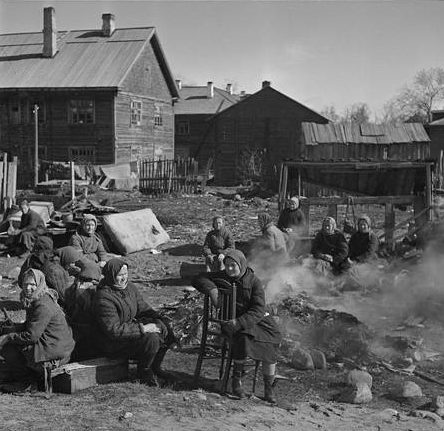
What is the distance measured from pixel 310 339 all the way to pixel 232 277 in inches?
76.5

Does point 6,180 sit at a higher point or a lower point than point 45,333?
higher

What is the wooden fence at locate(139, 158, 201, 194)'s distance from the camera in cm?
2641

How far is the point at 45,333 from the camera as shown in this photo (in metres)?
5.41

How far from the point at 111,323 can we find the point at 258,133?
3330 cm

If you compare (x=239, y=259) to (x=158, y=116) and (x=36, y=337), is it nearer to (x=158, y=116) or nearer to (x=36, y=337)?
(x=36, y=337)

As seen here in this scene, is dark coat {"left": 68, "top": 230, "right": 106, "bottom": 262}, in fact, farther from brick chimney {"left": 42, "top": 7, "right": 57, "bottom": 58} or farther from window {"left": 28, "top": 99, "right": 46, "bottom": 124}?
brick chimney {"left": 42, "top": 7, "right": 57, "bottom": 58}

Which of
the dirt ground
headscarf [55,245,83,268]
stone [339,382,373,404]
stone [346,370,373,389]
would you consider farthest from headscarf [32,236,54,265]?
stone [339,382,373,404]

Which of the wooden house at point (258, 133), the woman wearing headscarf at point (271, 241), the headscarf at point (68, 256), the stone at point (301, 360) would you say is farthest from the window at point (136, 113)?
the stone at point (301, 360)

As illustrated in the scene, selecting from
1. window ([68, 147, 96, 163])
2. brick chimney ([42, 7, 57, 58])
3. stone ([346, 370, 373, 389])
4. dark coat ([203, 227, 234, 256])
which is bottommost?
stone ([346, 370, 373, 389])

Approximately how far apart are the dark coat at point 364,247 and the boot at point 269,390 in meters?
4.89

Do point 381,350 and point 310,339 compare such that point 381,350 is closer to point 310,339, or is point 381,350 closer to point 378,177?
point 310,339

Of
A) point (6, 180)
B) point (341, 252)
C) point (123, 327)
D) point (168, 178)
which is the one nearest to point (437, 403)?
point (123, 327)

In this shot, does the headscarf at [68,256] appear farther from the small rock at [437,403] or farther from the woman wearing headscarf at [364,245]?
the small rock at [437,403]

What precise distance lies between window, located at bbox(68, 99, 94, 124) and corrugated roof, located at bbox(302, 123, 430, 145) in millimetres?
11887
